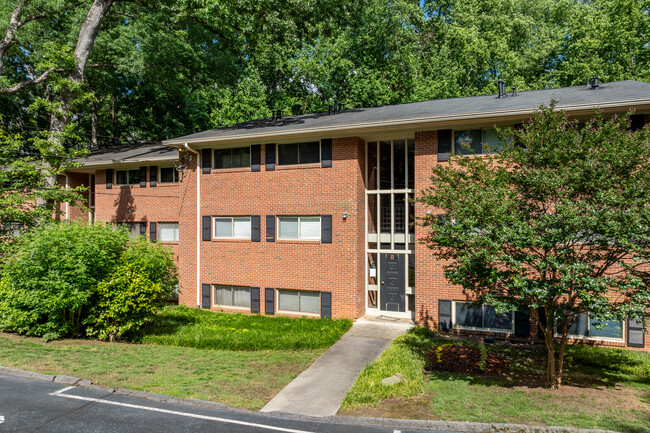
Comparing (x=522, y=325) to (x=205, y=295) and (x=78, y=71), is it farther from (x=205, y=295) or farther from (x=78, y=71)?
(x=78, y=71)

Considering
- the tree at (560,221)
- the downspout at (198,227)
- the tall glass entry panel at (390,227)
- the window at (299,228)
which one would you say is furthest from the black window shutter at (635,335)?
the downspout at (198,227)

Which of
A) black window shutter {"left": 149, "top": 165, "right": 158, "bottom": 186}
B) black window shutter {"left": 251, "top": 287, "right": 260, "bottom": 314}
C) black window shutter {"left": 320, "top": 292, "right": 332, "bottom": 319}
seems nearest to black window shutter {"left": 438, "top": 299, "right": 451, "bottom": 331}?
black window shutter {"left": 320, "top": 292, "right": 332, "bottom": 319}

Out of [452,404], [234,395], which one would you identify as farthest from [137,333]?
[452,404]

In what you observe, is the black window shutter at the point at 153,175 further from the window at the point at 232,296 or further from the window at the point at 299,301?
the window at the point at 299,301

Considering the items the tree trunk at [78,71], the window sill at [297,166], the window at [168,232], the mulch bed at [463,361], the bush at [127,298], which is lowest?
the mulch bed at [463,361]

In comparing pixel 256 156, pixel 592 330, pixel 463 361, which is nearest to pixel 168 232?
pixel 256 156

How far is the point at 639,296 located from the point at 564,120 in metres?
3.52

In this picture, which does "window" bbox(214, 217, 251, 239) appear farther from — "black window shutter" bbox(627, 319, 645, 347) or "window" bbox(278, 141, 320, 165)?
"black window shutter" bbox(627, 319, 645, 347)

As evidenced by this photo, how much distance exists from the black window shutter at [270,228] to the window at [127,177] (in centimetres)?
817

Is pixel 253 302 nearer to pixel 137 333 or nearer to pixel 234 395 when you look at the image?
pixel 137 333

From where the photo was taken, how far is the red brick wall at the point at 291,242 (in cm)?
1392

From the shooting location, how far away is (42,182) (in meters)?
17.8

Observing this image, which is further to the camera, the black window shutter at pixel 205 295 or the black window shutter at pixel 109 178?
the black window shutter at pixel 109 178

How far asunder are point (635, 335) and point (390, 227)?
25.0 ft
